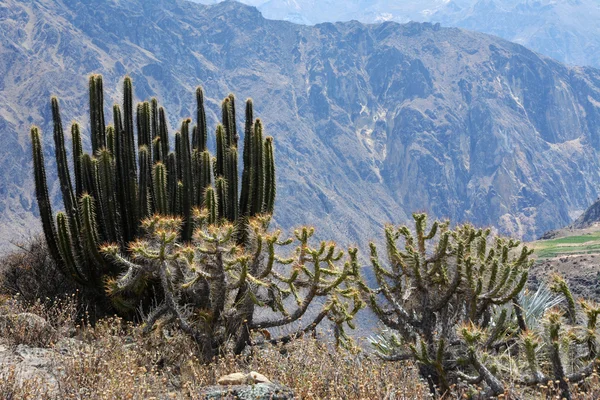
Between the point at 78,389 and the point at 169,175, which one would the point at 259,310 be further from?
the point at 78,389

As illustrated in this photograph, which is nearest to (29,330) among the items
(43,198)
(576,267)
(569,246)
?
(43,198)

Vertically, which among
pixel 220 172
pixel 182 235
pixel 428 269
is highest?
pixel 220 172

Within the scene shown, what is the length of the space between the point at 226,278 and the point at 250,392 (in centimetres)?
319

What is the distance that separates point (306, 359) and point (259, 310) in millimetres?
4003

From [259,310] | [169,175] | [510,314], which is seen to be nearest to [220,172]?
[169,175]

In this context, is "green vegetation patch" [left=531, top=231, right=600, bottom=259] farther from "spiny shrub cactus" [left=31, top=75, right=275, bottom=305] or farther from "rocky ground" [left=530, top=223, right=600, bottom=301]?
"spiny shrub cactus" [left=31, top=75, right=275, bottom=305]

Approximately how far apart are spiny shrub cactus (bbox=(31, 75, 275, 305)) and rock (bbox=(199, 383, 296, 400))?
5021 millimetres

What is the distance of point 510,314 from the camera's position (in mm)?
8031

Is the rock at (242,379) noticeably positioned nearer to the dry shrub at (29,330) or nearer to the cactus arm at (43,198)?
the dry shrub at (29,330)

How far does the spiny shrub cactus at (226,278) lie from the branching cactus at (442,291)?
24.0 inches

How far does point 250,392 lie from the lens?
16.4ft

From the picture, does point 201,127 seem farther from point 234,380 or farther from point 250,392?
point 250,392

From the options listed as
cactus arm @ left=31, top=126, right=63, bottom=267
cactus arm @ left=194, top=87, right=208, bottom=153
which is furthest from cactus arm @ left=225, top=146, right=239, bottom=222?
cactus arm @ left=31, top=126, right=63, bottom=267

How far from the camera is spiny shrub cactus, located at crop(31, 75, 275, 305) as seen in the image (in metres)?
10.4
